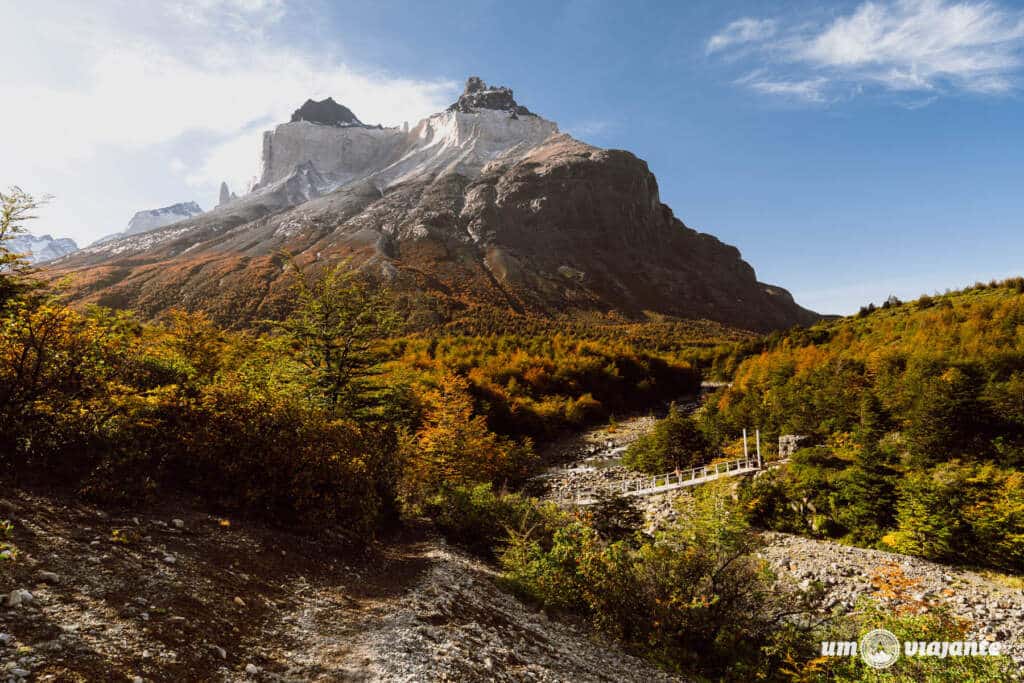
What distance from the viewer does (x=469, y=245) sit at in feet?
419

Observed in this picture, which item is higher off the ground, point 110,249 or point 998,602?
point 110,249

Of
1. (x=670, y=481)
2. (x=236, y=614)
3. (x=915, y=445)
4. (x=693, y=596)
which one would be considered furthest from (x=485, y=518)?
(x=915, y=445)

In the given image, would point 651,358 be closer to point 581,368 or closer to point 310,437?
point 581,368

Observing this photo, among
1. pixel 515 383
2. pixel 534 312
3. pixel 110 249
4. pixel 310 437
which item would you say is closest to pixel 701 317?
pixel 534 312

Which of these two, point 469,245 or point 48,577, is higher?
point 469,245

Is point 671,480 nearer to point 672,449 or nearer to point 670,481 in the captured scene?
point 670,481

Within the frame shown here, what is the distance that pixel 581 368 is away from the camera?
52.1 meters

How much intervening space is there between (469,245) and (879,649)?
4908 inches

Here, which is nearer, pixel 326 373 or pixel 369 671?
pixel 369 671

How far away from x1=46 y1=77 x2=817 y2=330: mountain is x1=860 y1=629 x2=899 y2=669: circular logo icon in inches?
3019

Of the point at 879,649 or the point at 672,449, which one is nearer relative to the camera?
the point at 879,649

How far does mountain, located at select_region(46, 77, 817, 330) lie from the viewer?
91.7 meters

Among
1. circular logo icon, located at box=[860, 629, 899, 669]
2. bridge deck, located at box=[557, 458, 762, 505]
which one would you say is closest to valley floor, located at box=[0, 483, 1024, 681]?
circular logo icon, located at box=[860, 629, 899, 669]

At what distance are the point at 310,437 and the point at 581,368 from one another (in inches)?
1706
